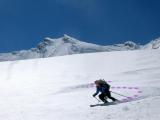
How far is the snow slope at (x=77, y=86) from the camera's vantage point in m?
18.7

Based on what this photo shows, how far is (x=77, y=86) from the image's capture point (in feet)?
103

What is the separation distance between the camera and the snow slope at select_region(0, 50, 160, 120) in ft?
61.3

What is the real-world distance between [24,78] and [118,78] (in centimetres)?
1042

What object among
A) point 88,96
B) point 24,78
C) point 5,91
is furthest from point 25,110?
point 24,78

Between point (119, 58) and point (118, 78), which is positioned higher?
point (119, 58)

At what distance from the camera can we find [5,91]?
32.9 meters

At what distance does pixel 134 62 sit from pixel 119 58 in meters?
4.31

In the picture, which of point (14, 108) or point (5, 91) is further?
point (5, 91)

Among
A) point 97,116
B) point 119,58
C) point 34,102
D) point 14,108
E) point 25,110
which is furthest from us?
point 119,58

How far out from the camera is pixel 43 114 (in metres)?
19.9

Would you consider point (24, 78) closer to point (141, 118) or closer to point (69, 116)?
point (69, 116)

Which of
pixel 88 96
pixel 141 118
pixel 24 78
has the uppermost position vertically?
pixel 24 78

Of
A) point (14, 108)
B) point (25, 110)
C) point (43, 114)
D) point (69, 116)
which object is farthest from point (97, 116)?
point (14, 108)

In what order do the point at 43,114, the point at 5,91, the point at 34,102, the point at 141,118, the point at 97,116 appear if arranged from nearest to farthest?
the point at 141,118 → the point at 97,116 → the point at 43,114 → the point at 34,102 → the point at 5,91
